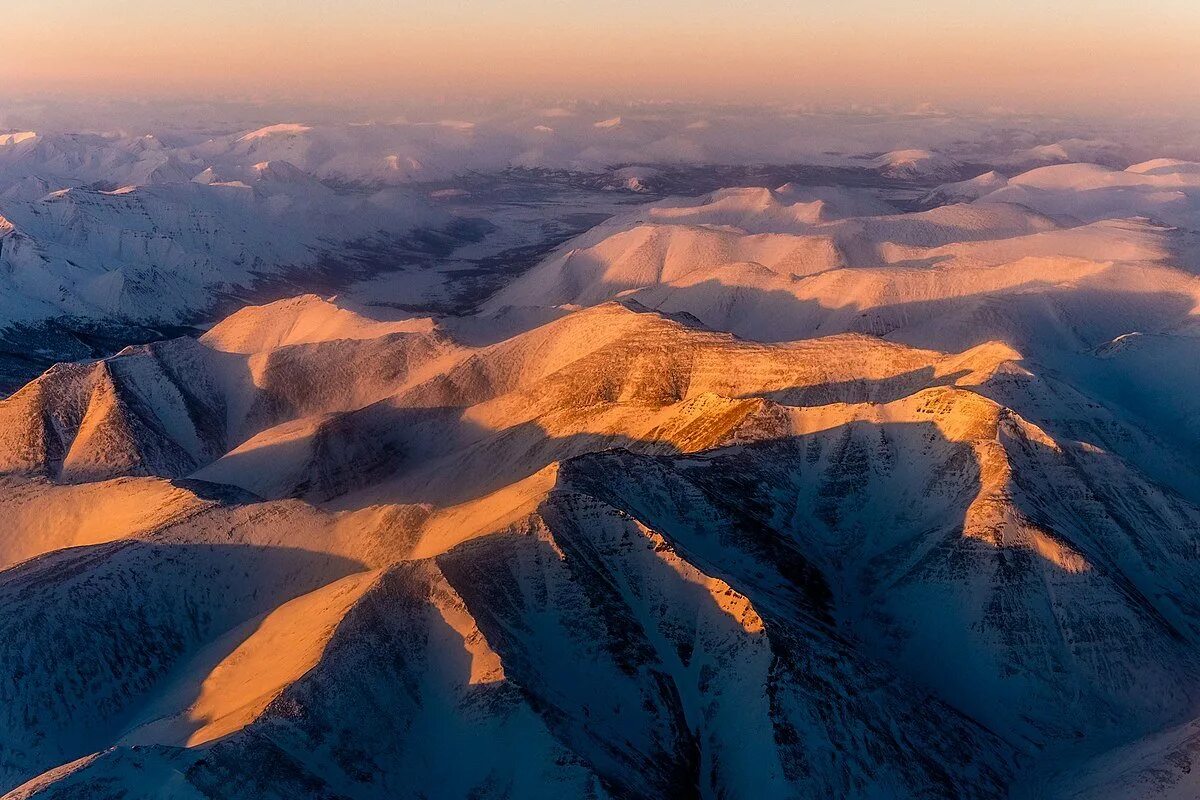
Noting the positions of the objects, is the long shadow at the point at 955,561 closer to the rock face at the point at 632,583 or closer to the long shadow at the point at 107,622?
the rock face at the point at 632,583

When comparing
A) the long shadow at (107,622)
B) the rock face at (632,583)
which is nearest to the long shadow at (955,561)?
the rock face at (632,583)

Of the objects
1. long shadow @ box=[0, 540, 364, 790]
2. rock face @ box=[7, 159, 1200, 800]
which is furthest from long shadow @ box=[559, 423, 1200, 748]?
long shadow @ box=[0, 540, 364, 790]

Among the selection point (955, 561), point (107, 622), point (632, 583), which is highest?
point (632, 583)

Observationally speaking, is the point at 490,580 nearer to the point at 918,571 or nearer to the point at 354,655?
the point at 354,655

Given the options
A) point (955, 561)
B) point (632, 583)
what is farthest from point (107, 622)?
point (955, 561)

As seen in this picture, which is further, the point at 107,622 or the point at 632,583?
the point at 107,622

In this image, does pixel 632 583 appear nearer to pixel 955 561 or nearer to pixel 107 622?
pixel 955 561

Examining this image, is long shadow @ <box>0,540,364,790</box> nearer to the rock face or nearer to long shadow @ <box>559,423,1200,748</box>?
the rock face

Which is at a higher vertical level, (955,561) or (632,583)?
(632,583)

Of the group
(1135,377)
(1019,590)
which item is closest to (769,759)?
(1019,590)
